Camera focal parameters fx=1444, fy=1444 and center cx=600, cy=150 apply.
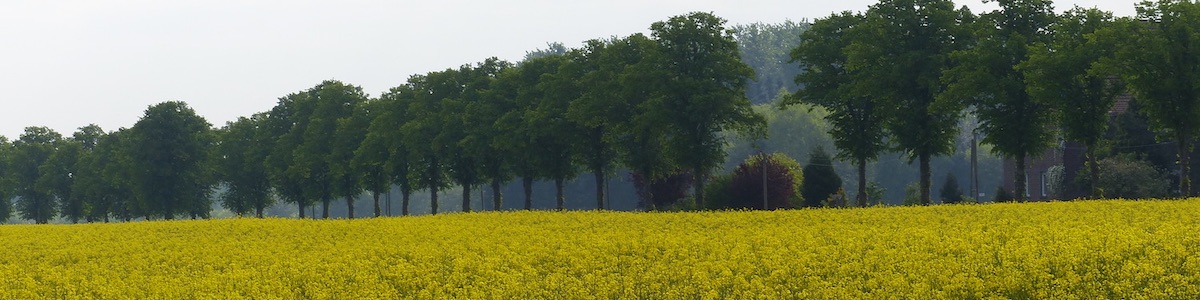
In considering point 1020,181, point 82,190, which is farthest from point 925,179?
point 82,190

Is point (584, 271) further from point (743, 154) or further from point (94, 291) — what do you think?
point (743, 154)

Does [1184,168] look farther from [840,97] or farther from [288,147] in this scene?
[288,147]

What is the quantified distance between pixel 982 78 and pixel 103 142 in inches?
3808

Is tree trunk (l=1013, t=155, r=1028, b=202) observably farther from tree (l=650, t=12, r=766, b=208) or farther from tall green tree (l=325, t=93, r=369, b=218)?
tall green tree (l=325, t=93, r=369, b=218)

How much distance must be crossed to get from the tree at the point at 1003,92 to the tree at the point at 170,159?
74673 millimetres

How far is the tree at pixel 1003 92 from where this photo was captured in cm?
5803

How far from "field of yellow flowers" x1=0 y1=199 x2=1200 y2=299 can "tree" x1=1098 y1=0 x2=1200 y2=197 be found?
625 inches

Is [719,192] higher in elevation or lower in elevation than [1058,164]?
lower

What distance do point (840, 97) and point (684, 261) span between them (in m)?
41.5

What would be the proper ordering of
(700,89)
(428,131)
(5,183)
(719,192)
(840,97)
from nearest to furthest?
(840,97) < (700,89) < (428,131) < (719,192) < (5,183)

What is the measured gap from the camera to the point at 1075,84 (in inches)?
2239

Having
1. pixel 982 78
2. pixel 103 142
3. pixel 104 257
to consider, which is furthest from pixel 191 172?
pixel 104 257

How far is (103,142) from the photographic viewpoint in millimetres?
132875

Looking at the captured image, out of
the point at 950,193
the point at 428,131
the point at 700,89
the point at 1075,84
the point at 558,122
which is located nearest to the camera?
the point at 1075,84
